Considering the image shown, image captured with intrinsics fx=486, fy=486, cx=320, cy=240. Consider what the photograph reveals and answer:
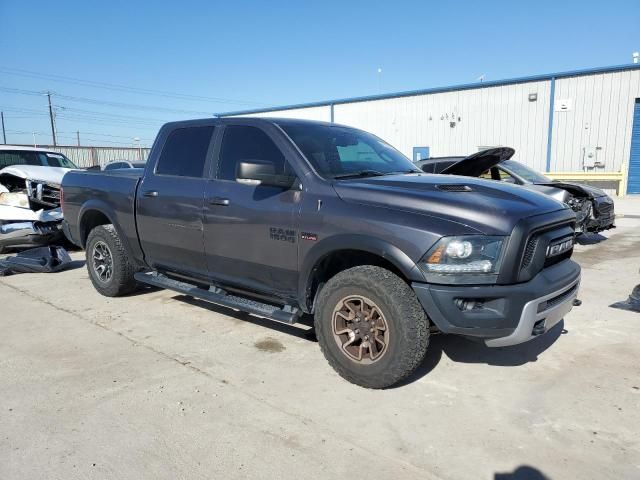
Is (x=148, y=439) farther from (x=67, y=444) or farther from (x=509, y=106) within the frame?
(x=509, y=106)

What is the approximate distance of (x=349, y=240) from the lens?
3.33 meters

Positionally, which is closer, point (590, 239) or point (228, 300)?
point (228, 300)

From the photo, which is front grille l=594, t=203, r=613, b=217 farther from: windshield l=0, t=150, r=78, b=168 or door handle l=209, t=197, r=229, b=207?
windshield l=0, t=150, r=78, b=168

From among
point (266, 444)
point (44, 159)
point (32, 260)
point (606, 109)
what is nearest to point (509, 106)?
point (606, 109)

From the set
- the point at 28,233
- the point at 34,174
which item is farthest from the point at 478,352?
the point at 34,174

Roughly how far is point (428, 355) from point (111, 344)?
9.07 ft

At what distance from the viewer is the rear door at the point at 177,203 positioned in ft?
14.7

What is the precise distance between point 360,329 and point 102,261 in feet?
12.4

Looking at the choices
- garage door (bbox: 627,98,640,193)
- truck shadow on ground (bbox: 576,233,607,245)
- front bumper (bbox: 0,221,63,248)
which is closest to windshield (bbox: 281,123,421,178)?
front bumper (bbox: 0,221,63,248)

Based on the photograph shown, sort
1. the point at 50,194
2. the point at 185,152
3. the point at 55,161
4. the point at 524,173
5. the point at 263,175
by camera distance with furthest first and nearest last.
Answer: the point at 55,161, the point at 524,173, the point at 50,194, the point at 185,152, the point at 263,175

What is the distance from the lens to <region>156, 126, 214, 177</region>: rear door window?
4.59m

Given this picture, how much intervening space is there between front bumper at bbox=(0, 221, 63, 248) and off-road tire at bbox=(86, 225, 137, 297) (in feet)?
9.39

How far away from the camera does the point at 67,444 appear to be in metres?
2.79

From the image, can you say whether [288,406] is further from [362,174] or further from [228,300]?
[362,174]
